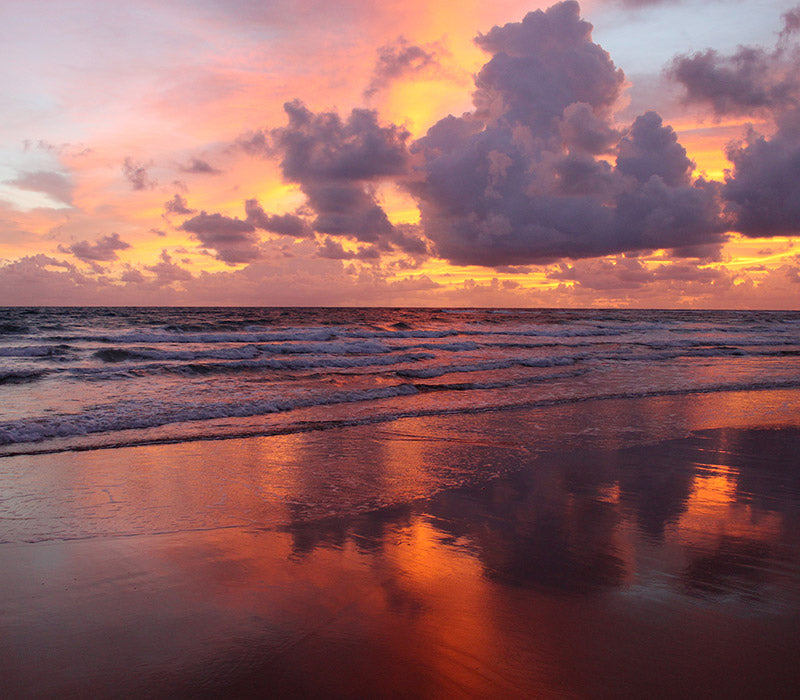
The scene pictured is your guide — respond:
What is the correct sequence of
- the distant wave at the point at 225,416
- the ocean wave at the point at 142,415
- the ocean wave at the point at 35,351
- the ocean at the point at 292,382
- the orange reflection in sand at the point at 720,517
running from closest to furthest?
the orange reflection in sand at the point at 720,517
the distant wave at the point at 225,416
the ocean wave at the point at 142,415
the ocean at the point at 292,382
the ocean wave at the point at 35,351

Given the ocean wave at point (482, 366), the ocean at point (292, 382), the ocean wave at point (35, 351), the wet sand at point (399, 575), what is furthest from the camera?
the ocean wave at point (35, 351)

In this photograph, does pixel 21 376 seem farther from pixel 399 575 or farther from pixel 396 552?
pixel 399 575

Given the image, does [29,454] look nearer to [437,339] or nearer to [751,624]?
A: [751,624]

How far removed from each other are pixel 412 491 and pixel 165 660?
3.69 meters

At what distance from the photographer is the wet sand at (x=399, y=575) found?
123 inches

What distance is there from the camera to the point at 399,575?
4332 millimetres

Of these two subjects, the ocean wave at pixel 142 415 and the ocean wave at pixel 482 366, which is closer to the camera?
the ocean wave at pixel 142 415

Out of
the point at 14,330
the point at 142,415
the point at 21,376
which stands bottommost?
the point at 142,415

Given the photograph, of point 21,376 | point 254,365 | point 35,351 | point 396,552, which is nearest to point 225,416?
point 396,552

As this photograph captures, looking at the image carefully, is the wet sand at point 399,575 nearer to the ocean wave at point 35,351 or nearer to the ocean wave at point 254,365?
the ocean wave at point 254,365

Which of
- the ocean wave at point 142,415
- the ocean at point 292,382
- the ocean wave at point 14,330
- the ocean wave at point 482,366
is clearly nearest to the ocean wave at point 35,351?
the ocean at point 292,382

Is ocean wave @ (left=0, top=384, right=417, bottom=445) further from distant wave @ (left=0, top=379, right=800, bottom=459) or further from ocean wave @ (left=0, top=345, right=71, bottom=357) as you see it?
ocean wave @ (left=0, top=345, right=71, bottom=357)

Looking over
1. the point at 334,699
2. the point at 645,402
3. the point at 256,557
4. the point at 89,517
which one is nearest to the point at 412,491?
the point at 256,557

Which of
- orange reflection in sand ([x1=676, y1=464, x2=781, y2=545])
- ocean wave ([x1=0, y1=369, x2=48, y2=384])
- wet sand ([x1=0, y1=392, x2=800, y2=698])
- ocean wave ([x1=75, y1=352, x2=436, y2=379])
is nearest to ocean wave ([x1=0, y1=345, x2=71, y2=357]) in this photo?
ocean wave ([x1=0, y1=369, x2=48, y2=384])
